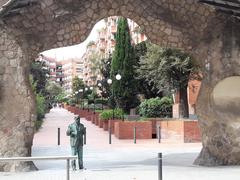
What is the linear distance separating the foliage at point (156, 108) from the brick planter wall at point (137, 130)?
20.9 ft

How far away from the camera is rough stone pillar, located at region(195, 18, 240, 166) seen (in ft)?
49.6

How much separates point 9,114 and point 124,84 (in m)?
27.4

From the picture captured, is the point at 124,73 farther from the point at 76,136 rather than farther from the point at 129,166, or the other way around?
the point at 76,136

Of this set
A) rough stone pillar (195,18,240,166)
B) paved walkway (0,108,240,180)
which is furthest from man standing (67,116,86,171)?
rough stone pillar (195,18,240,166)

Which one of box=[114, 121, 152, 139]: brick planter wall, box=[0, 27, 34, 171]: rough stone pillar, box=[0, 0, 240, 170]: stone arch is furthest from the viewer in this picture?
box=[114, 121, 152, 139]: brick planter wall

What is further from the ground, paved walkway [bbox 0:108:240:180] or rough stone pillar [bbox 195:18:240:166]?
rough stone pillar [bbox 195:18:240:166]

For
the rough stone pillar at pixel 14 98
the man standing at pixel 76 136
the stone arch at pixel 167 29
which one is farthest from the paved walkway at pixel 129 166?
the stone arch at pixel 167 29

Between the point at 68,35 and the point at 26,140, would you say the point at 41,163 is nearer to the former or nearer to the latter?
the point at 26,140

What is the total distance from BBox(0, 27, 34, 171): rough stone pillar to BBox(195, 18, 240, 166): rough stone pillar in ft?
17.8

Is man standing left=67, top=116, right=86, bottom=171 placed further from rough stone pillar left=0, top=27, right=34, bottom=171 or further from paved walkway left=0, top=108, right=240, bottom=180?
rough stone pillar left=0, top=27, right=34, bottom=171

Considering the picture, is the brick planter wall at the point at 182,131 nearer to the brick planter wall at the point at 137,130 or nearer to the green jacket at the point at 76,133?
the brick planter wall at the point at 137,130

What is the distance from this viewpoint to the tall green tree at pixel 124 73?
41000 millimetres

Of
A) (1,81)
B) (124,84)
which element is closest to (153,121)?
(124,84)

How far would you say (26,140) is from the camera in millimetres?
13930
